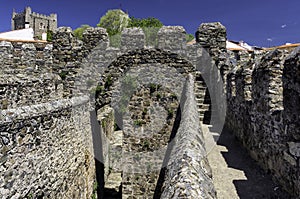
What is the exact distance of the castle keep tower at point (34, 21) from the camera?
188ft

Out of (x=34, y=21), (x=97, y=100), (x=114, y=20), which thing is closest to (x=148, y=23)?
(x=114, y=20)

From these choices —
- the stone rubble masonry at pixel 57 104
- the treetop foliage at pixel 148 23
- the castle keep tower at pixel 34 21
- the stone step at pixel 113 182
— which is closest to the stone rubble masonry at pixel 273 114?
the stone rubble masonry at pixel 57 104

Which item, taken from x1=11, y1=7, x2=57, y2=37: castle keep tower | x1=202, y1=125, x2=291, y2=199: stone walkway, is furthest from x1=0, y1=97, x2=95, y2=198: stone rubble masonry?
x1=11, y1=7, x2=57, y2=37: castle keep tower

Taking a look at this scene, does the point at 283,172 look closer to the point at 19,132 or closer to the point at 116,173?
the point at 19,132

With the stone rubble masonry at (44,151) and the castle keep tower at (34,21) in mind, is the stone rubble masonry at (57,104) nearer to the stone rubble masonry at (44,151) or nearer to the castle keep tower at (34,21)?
the stone rubble masonry at (44,151)

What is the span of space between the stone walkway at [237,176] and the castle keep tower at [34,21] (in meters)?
58.9

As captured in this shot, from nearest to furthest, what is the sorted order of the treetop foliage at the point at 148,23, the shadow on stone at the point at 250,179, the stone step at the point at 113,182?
the shadow on stone at the point at 250,179, the stone step at the point at 113,182, the treetop foliage at the point at 148,23

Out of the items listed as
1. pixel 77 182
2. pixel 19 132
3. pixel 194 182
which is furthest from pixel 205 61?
pixel 194 182

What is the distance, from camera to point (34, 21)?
58469 millimetres

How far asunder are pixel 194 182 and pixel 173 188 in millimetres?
159

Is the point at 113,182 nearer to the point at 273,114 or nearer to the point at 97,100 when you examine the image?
the point at 97,100

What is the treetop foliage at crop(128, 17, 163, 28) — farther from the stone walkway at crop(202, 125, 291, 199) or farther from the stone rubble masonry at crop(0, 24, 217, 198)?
the stone walkway at crop(202, 125, 291, 199)

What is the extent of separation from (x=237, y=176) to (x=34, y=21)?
6332 cm

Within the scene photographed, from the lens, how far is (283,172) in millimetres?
3402
